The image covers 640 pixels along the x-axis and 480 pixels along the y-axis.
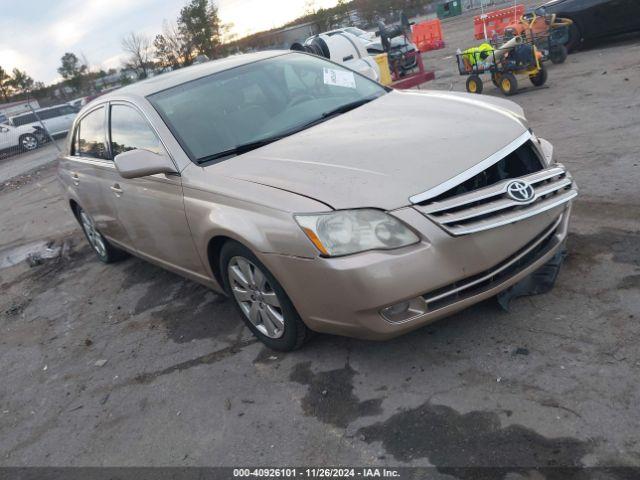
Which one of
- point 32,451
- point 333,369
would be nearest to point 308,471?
point 333,369

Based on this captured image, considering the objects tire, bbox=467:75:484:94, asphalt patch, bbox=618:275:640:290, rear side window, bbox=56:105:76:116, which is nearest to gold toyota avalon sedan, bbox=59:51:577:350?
asphalt patch, bbox=618:275:640:290

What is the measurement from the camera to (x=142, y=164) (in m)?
3.56

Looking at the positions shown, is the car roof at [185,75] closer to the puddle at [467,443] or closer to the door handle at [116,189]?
the door handle at [116,189]

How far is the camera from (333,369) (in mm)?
3277

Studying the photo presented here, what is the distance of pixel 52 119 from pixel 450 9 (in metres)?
26.2

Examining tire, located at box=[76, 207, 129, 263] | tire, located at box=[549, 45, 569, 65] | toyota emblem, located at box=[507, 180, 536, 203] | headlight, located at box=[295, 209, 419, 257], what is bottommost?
tire, located at box=[549, 45, 569, 65]

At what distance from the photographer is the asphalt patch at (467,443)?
2.31 m

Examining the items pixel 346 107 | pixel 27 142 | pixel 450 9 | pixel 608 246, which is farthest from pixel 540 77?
pixel 450 9

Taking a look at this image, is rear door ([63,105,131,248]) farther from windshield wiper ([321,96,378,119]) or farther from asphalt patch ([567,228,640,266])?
asphalt patch ([567,228,640,266])

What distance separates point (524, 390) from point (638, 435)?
0.52 m

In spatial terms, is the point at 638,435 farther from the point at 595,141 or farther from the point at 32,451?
the point at 595,141

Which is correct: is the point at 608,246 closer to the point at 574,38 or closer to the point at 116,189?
the point at 116,189

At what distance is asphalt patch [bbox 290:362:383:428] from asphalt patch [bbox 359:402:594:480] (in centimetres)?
15

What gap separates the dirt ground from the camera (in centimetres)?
252
